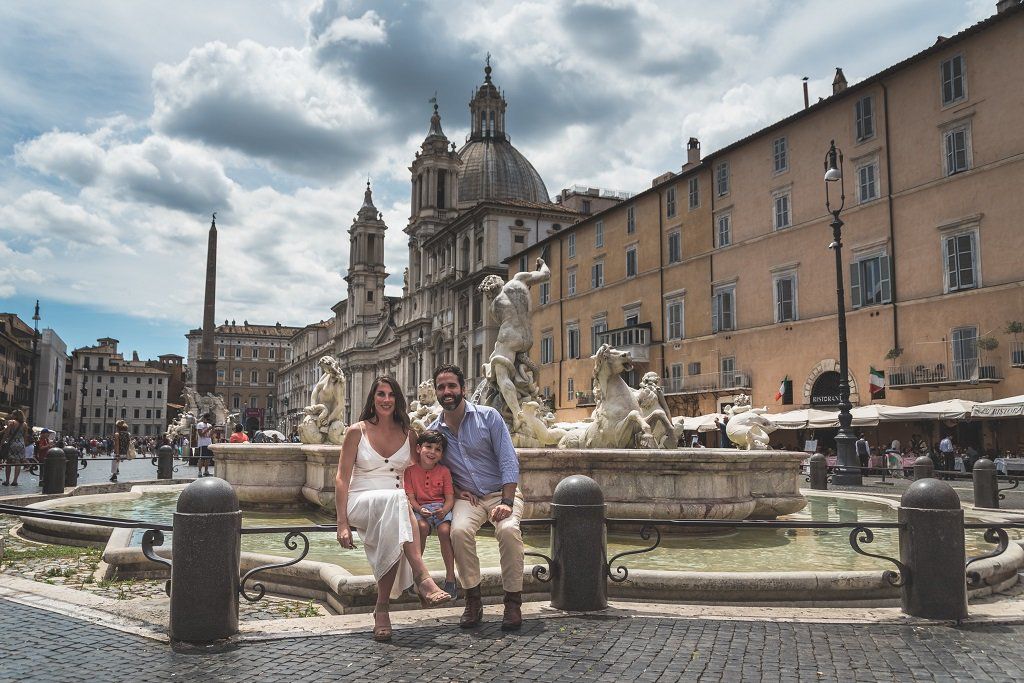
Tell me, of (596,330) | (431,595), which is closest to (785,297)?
(596,330)

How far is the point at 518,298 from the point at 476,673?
8.83m

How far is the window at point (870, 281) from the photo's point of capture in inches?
1155

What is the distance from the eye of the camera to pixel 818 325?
1246 inches

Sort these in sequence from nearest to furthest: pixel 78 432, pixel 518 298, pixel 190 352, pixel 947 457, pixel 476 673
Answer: pixel 476 673
pixel 518 298
pixel 947 457
pixel 78 432
pixel 190 352

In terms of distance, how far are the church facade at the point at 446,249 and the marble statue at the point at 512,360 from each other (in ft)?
149

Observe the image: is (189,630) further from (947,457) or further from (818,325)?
(818,325)

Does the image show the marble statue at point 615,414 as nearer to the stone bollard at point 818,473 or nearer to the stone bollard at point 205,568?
the stone bollard at point 205,568

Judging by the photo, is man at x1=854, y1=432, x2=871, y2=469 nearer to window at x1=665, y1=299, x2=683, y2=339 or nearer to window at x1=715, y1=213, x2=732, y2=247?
window at x1=715, y1=213, x2=732, y2=247

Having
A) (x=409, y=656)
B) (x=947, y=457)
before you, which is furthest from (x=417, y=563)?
(x=947, y=457)

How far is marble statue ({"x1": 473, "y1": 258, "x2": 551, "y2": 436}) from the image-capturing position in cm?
1246

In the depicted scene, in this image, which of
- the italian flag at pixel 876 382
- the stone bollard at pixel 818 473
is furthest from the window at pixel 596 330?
the stone bollard at pixel 818 473

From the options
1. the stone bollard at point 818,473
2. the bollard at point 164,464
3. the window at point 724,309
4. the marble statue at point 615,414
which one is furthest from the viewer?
the window at point 724,309

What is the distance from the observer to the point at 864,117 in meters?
30.7

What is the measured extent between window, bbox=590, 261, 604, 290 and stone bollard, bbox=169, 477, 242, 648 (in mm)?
42670
